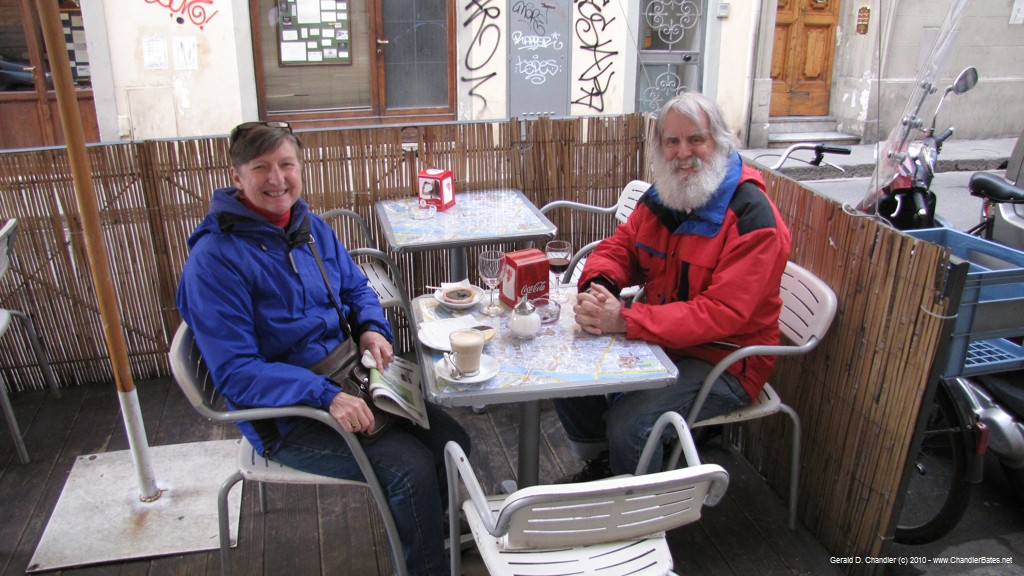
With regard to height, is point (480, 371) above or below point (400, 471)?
above

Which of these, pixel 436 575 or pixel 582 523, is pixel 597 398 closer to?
pixel 436 575

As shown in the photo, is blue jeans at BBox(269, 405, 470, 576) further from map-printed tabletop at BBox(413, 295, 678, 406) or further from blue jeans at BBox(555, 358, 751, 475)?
blue jeans at BBox(555, 358, 751, 475)

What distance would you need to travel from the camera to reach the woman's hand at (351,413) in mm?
2260

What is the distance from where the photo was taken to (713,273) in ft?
8.61

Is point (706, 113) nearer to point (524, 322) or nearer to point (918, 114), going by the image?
point (524, 322)

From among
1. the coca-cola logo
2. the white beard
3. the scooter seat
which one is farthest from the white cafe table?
the scooter seat

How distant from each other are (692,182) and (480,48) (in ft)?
21.9

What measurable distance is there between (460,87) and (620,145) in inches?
194

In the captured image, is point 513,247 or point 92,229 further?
point 513,247

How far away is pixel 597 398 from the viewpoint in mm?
2959

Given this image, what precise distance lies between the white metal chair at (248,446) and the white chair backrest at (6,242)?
59.7 inches

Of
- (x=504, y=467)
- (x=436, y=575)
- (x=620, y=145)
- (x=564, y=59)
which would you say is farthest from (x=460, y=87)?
(x=436, y=575)

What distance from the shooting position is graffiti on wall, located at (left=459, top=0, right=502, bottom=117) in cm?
869

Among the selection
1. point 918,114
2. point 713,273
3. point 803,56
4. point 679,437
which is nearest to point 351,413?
point 679,437
